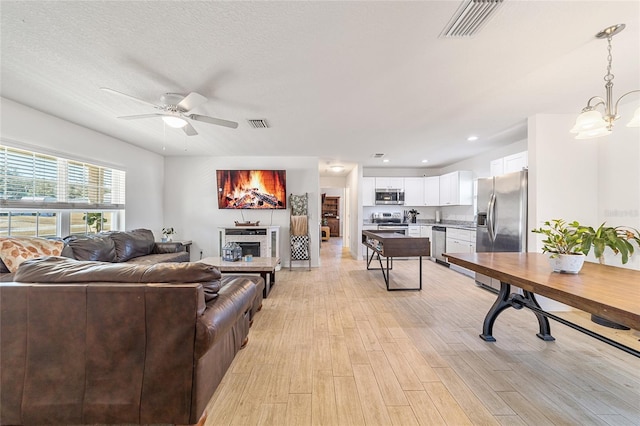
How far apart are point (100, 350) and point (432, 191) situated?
678 cm

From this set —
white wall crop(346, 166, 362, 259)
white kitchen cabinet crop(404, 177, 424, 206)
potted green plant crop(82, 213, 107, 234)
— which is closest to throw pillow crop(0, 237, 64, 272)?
potted green plant crop(82, 213, 107, 234)

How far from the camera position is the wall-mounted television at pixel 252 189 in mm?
5402

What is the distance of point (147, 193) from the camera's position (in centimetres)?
516

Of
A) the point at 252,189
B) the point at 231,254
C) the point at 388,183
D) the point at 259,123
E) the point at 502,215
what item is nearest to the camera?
the point at 259,123

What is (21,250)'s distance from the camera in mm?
2303

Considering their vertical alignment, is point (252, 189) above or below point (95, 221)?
above

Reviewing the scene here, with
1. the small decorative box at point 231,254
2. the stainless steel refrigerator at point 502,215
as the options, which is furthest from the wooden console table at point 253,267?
the stainless steel refrigerator at point 502,215

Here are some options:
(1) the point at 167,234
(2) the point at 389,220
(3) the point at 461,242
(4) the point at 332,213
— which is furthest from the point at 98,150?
(4) the point at 332,213

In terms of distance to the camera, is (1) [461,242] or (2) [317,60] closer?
(2) [317,60]

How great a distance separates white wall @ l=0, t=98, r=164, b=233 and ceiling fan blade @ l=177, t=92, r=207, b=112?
6.69ft

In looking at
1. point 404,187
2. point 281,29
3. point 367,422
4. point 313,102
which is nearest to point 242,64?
point 281,29

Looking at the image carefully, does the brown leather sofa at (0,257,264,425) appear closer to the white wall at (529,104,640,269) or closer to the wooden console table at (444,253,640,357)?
the wooden console table at (444,253,640,357)

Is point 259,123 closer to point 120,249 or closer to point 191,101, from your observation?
point 191,101

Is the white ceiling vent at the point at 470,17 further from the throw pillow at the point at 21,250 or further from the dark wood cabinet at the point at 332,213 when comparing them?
the dark wood cabinet at the point at 332,213
